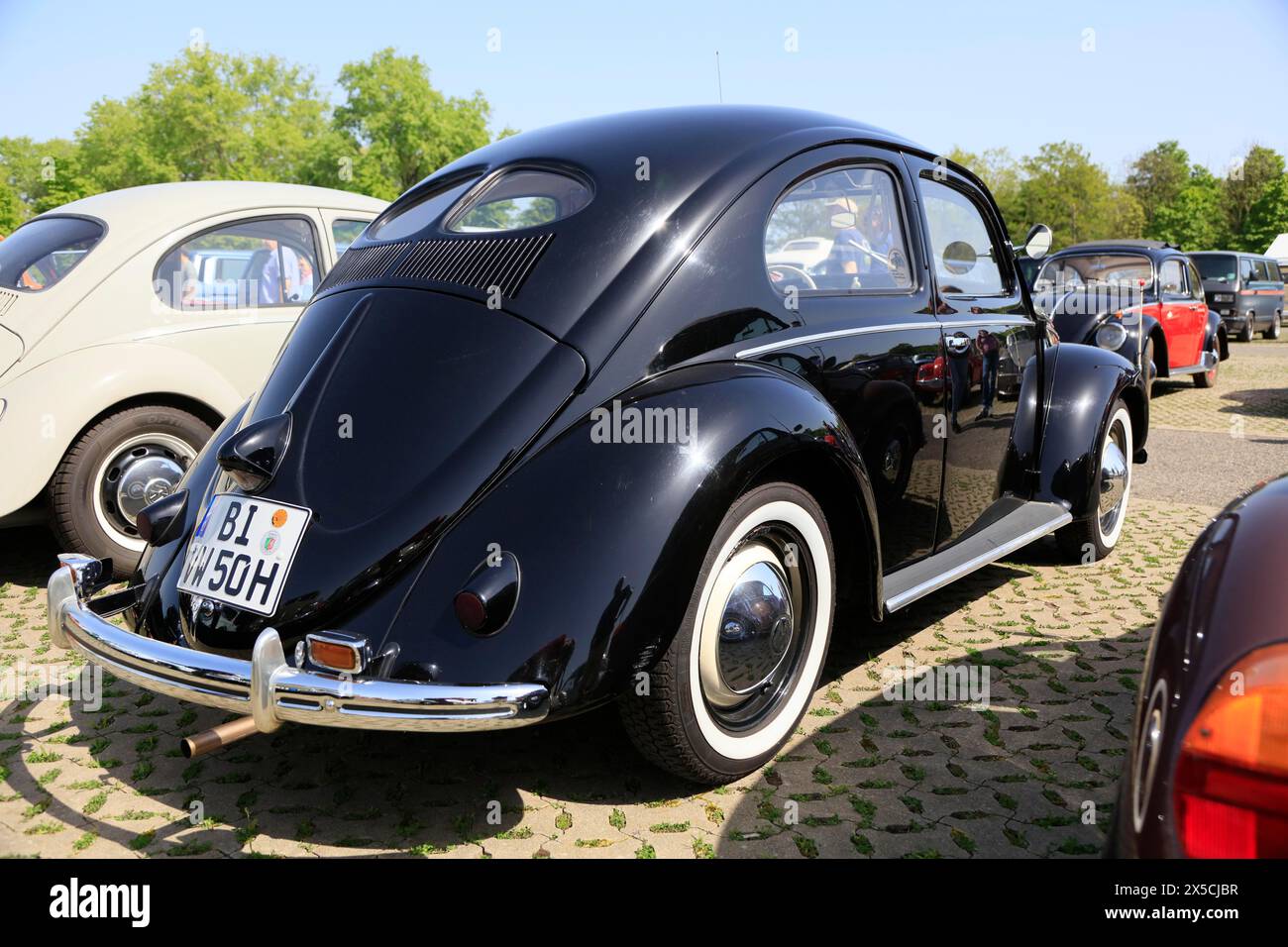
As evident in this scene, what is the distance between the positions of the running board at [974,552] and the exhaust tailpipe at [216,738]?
197 cm

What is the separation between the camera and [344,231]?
598 centimetres

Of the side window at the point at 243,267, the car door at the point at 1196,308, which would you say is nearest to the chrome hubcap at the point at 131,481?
the side window at the point at 243,267

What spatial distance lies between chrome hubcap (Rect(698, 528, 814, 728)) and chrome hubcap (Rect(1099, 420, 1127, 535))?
2.44 meters

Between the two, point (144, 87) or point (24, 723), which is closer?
point (24, 723)

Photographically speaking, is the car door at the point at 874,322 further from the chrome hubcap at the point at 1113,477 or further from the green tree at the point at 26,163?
the green tree at the point at 26,163

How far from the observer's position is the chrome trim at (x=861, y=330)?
2978 mm

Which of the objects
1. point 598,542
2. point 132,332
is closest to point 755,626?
point 598,542

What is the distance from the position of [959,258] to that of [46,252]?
15.3 feet

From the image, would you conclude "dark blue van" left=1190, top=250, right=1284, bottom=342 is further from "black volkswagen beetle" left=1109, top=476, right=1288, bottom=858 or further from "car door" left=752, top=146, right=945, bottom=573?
"black volkswagen beetle" left=1109, top=476, right=1288, bottom=858

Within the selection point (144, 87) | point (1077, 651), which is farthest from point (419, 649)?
point (144, 87)

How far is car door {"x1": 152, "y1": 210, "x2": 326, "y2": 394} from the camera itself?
525 cm
